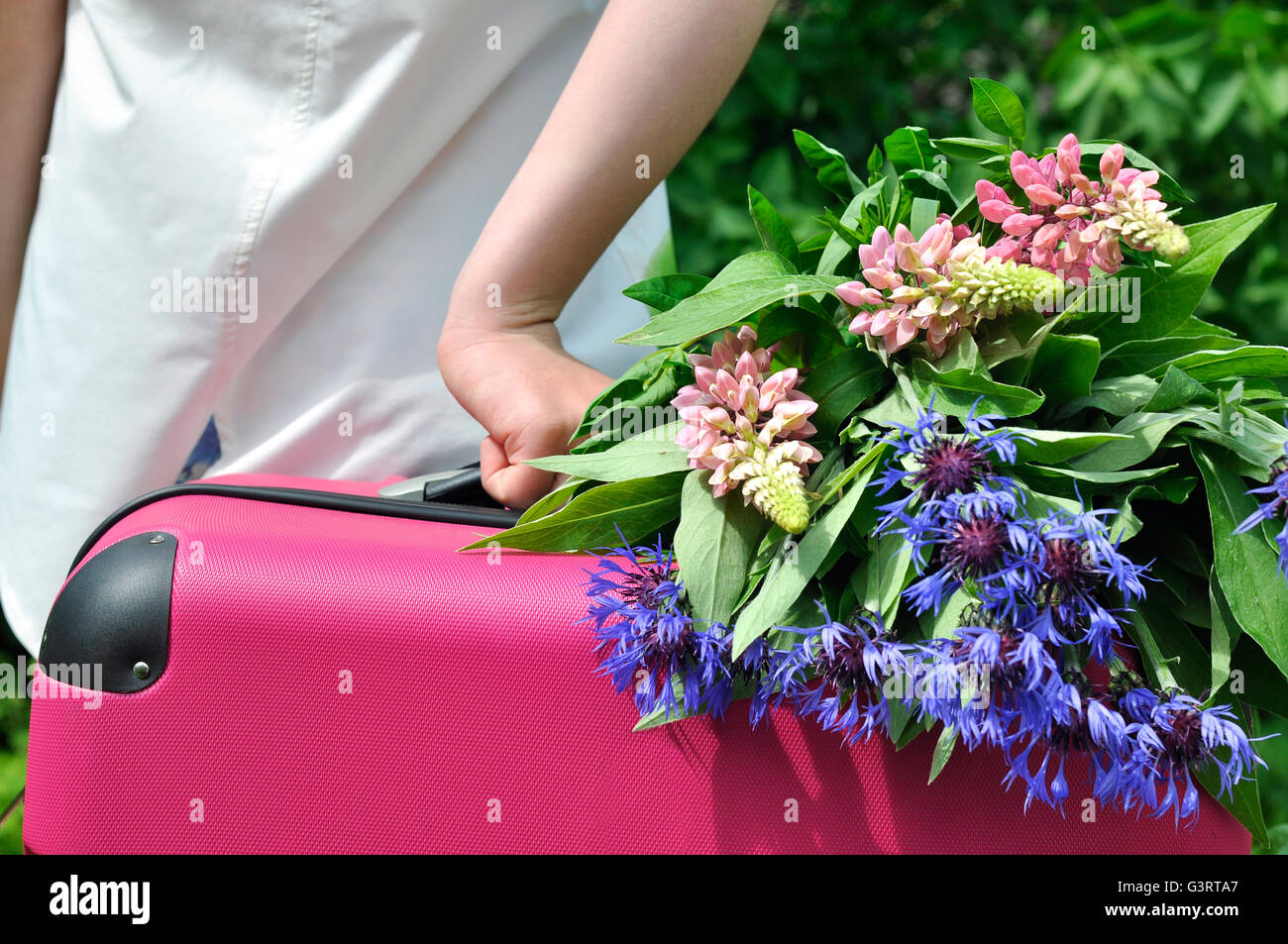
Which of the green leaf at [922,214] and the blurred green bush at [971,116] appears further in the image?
the blurred green bush at [971,116]

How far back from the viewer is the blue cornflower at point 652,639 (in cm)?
58

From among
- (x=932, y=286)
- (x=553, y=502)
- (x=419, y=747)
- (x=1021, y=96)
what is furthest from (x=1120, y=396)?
(x=1021, y=96)

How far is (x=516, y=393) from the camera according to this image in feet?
2.42

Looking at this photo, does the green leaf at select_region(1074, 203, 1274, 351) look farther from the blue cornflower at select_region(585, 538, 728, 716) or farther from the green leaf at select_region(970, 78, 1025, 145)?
the blue cornflower at select_region(585, 538, 728, 716)

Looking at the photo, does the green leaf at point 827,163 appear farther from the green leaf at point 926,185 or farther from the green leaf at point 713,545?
the green leaf at point 713,545

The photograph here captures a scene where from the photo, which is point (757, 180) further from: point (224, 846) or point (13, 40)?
point (224, 846)

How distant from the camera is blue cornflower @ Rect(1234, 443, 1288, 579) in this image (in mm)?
540

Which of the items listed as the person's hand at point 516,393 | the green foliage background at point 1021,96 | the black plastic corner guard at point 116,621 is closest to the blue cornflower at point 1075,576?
the person's hand at point 516,393

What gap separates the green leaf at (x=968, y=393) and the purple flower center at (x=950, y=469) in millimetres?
33

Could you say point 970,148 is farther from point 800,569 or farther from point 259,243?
point 259,243

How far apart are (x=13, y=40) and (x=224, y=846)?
709 mm

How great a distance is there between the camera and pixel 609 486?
629mm

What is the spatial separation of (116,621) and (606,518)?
308 millimetres

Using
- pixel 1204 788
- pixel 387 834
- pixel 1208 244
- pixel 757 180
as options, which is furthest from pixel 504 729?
pixel 757 180
